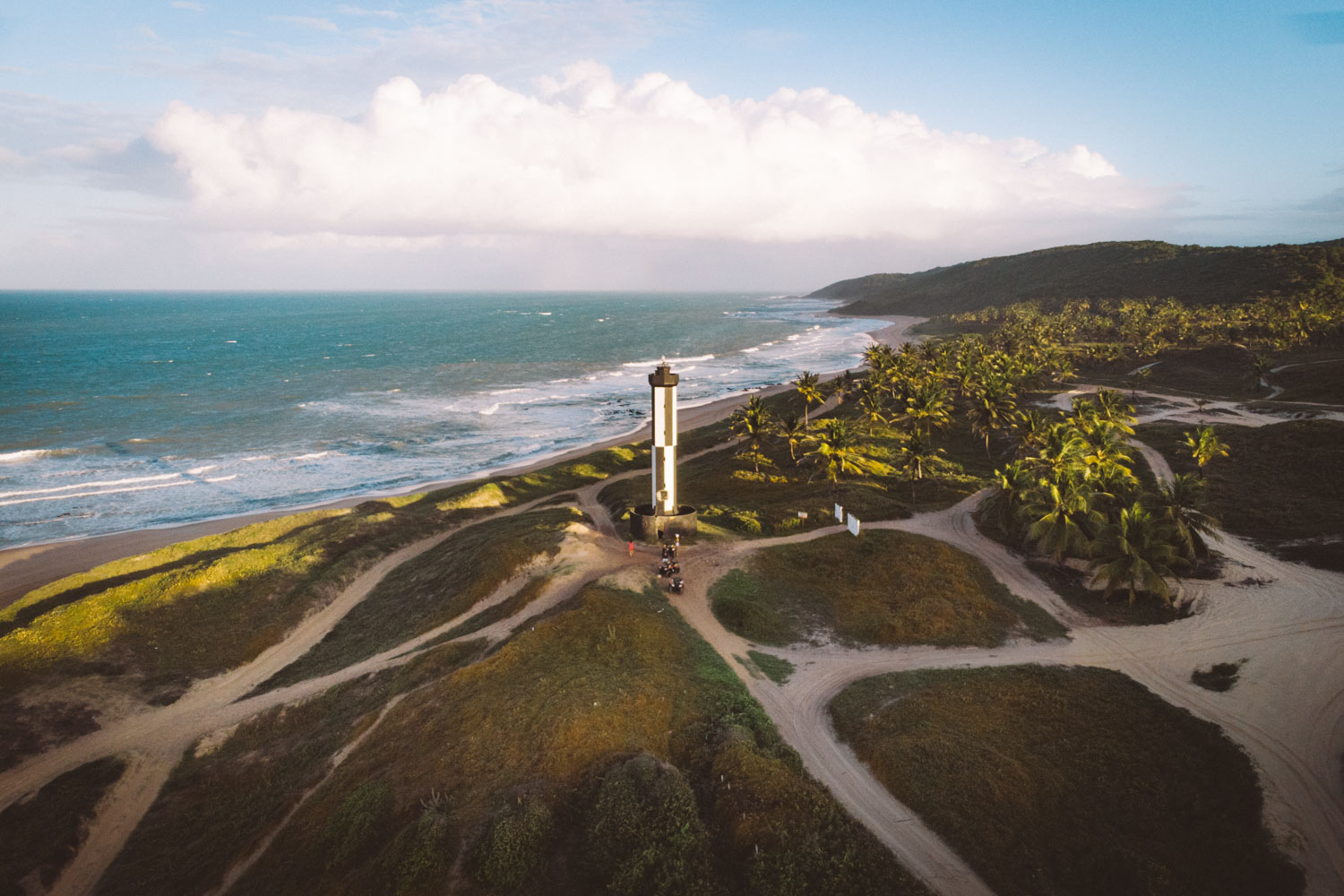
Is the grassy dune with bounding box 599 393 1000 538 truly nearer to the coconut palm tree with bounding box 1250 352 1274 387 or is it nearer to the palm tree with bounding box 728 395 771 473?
the palm tree with bounding box 728 395 771 473

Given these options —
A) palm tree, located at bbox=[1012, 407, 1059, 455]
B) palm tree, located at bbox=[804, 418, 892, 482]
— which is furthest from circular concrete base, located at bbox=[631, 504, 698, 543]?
palm tree, located at bbox=[1012, 407, 1059, 455]

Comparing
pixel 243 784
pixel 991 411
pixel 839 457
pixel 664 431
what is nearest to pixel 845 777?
pixel 664 431

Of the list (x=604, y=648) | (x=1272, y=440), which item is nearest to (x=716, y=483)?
(x=604, y=648)

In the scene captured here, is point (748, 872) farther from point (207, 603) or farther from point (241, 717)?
point (207, 603)

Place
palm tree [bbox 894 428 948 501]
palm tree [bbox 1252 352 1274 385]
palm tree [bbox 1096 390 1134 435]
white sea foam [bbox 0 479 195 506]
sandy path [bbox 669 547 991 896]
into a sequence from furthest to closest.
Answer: palm tree [bbox 1252 352 1274 385]
white sea foam [bbox 0 479 195 506]
palm tree [bbox 894 428 948 501]
palm tree [bbox 1096 390 1134 435]
sandy path [bbox 669 547 991 896]

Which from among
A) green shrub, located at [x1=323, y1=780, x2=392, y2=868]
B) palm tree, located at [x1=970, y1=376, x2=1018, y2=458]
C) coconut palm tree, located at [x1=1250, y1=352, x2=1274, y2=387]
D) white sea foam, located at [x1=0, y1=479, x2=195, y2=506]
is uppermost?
coconut palm tree, located at [x1=1250, y1=352, x2=1274, y2=387]

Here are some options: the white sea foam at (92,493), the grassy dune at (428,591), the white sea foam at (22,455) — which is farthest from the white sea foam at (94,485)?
the grassy dune at (428,591)
